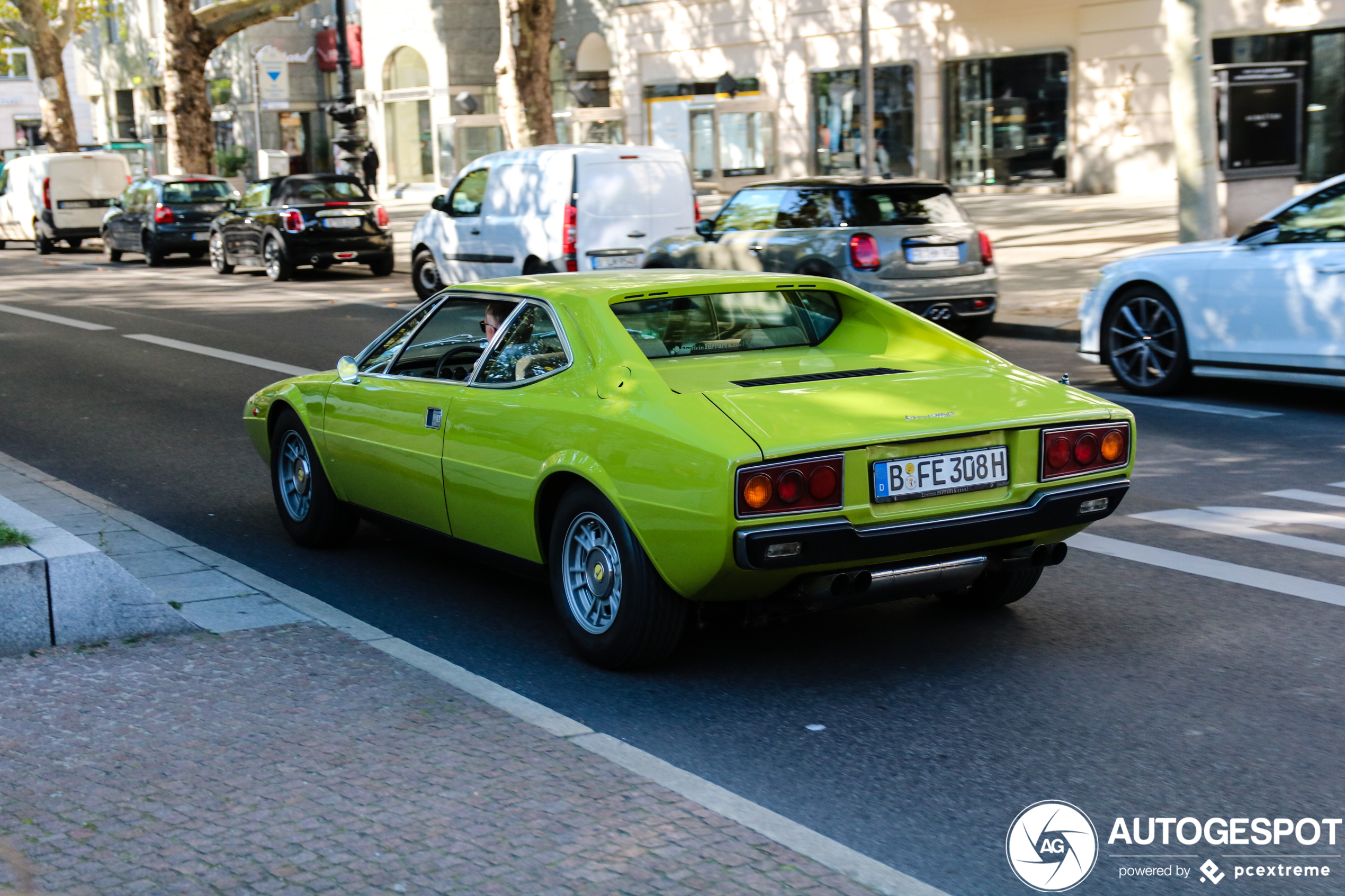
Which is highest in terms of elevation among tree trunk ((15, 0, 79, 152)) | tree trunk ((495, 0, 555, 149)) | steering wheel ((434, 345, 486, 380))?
Answer: tree trunk ((15, 0, 79, 152))

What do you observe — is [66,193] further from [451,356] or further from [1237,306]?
[451,356]

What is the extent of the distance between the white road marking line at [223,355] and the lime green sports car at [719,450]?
650 cm

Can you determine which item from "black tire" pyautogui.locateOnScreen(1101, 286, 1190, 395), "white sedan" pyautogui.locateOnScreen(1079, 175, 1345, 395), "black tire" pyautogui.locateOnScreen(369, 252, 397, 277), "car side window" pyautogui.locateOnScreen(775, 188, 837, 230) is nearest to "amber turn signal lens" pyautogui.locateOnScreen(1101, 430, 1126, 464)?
"white sedan" pyautogui.locateOnScreen(1079, 175, 1345, 395)

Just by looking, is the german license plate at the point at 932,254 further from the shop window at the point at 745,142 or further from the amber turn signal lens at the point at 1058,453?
the shop window at the point at 745,142

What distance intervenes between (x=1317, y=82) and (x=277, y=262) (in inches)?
720

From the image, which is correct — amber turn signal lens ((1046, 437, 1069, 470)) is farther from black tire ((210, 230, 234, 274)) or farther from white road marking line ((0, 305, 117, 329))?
black tire ((210, 230, 234, 274))

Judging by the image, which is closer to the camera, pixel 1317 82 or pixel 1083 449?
pixel 1083 449

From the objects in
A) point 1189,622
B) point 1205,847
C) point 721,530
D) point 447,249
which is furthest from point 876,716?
point 447,249

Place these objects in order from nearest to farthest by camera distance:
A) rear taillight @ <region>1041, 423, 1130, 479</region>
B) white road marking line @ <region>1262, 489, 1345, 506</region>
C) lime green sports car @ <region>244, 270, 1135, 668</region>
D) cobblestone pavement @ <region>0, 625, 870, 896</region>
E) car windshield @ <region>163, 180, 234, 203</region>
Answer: cobblestone pavement @ <region>0, 625, 870, 896</region>, lime green sports car @ <region>244, 270, 1135, 668</region>, rear taillight @ <region>1041, 423, 1130, 479</region>, white road marking line @ <region>1262, 489, 1345, 506</region>, car windshield @ <region>163, 180, 234, 203</region>

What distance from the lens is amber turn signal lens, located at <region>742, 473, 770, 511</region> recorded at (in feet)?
15.1

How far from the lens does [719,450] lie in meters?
4.62

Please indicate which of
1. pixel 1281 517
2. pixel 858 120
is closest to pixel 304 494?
pixel 1281 517

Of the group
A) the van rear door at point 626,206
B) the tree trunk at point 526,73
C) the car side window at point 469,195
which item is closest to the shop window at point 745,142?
the tree trunk at point 526,73

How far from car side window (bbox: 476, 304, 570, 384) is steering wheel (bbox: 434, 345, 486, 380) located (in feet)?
1.53
